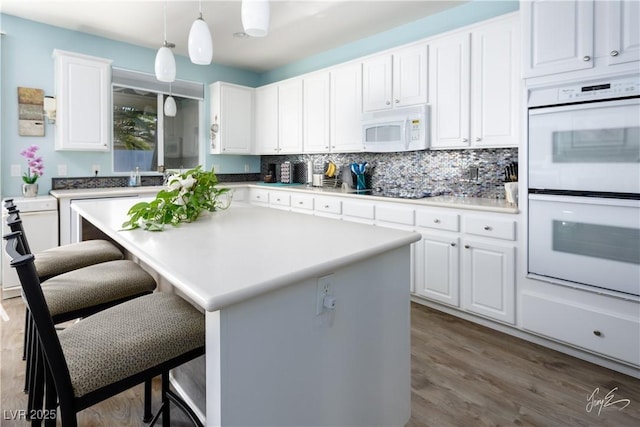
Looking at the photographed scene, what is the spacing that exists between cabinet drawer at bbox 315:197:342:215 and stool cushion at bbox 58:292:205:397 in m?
2.67

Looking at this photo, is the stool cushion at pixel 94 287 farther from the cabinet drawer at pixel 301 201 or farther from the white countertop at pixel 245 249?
the cabinet drawer at pixel 301 201

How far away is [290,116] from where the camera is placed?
4875 mm

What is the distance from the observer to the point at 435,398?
1.96 meters

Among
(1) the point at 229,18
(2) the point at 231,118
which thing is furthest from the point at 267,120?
(1) the point at 229,18

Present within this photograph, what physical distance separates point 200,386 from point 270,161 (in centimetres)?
434

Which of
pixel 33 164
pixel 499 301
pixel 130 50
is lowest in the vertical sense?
pixel 499 301

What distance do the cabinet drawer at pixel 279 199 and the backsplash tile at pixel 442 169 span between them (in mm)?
811

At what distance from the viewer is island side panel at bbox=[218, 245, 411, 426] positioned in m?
0.98

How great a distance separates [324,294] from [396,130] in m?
2.69

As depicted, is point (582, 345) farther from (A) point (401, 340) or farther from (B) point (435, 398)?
(A) point (401, 340)

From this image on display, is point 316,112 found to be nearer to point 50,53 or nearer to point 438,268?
point 438,268

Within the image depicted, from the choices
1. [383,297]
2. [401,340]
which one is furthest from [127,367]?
[401,340]

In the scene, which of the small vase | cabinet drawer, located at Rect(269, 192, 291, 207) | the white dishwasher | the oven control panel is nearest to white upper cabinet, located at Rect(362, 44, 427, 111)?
the oven control panel

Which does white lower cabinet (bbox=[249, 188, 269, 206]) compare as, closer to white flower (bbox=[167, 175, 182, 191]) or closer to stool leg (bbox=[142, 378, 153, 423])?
white flower (bbox=[167, 175, 182, 191])
